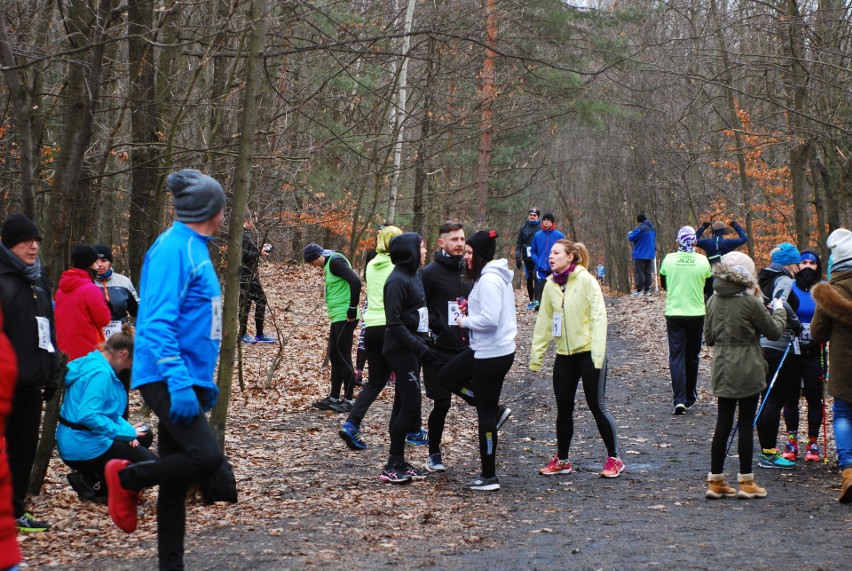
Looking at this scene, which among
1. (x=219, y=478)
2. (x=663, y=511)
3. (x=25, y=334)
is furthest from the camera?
(x=663, y=511)

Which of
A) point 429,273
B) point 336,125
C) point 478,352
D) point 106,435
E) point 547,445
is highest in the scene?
point 336,125

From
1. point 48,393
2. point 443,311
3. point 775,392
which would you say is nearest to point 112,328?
point 48,393

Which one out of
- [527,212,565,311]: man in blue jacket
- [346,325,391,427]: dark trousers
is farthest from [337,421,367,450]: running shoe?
[527,212,565,311]: man in blue jacket

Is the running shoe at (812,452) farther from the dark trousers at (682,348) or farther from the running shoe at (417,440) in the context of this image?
the running shoe at (417,440)

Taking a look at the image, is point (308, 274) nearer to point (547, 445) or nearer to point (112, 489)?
point (547, 445)

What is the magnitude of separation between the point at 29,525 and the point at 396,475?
300cm

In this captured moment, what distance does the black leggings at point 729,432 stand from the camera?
739 cm

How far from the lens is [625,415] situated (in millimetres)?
11734

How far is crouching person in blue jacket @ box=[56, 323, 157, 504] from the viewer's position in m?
6.50

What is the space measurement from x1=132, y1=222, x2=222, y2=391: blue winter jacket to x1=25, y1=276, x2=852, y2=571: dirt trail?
147 centimetres

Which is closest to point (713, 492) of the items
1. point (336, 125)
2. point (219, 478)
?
point (219, 478)

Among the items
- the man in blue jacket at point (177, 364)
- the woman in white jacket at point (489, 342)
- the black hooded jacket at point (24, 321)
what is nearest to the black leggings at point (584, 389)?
the woman in white jacket at point (489, 342)

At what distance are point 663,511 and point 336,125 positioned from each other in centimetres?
1661

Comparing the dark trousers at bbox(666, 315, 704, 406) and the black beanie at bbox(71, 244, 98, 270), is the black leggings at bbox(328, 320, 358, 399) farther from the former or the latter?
the dark trousers at bbox(666, 315, 704, 406)
